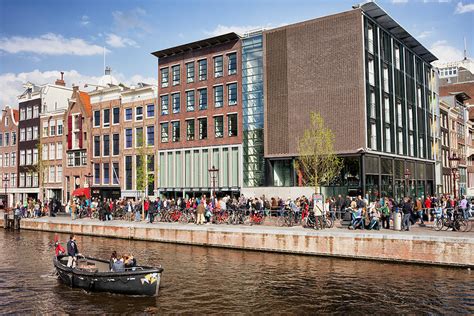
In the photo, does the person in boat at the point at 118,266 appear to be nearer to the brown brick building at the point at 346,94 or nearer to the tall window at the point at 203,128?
the brown brick building at the point at 346,94

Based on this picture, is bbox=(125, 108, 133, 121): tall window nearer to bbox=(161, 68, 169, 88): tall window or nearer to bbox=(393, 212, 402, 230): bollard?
bbox=(161, 68, 169, 88): tall window

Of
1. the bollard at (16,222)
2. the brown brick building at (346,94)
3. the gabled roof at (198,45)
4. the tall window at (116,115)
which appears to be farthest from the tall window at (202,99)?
the bollard at (16,222)

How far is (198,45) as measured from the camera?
49281 mm

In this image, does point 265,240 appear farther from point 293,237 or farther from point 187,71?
point 187,71

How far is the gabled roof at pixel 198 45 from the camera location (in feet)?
153

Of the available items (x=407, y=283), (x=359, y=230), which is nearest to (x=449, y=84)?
(x=359, y=230)

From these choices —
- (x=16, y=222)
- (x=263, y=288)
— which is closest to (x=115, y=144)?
(x=16, y=222)

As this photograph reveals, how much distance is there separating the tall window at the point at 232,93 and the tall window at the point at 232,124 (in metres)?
1.43

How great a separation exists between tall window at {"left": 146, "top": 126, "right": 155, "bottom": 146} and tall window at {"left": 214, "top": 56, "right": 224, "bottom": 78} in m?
10.6

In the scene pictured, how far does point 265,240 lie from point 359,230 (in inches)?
223

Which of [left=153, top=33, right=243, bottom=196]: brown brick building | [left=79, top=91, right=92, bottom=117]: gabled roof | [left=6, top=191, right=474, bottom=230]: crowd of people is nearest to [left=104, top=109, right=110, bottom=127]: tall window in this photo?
[left=79, top=91, right=92, bottom=117]: gabled roof

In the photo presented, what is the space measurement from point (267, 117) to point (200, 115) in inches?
345

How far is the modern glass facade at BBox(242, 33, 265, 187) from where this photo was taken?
44688mm

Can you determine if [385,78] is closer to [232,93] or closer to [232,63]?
[232,93]
